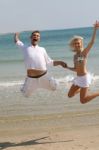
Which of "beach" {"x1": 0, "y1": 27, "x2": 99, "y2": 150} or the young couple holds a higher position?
the young couple

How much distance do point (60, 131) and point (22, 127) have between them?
46.6 inches

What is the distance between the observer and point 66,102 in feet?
47.8

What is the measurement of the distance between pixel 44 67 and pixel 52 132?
1527 mm

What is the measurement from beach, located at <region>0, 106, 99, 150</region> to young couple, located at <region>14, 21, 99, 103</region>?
0.88 m

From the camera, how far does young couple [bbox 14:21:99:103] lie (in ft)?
32.4

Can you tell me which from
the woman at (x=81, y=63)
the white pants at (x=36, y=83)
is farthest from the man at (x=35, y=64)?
the woman at (x=81, y=63)

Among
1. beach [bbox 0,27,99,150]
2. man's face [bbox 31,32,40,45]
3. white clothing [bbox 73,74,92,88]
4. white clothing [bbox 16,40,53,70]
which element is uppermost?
man's face [bbox 31,32,40,45]

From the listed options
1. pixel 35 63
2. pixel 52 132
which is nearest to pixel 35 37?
pixel 35 63

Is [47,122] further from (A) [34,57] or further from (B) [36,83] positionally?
(A) [34,57]

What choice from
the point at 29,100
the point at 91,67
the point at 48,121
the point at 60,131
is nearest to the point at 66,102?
the point at 29,100

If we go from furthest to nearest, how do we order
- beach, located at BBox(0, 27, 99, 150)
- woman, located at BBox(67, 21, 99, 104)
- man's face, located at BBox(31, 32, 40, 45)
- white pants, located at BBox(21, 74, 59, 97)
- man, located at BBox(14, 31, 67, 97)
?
white pants, located at BBox(21, 74, 59, 97), man, located at BBox(14, 31, 67, 97), man's face, located at BBox(31, 32, 40, 45), woman, located at BBox(67, 21, 99, 104), beach, located at BBox(0, 27, 99, 150)

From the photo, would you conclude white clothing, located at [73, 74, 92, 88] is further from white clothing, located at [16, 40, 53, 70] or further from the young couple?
white clothing, located at [16, 40, 53, 70]

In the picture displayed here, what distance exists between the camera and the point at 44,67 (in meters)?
10.4

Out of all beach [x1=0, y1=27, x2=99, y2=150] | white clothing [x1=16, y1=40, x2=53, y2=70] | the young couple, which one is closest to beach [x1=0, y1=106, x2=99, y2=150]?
beach [x1=0, y1=27, x2=99, y2=150]
